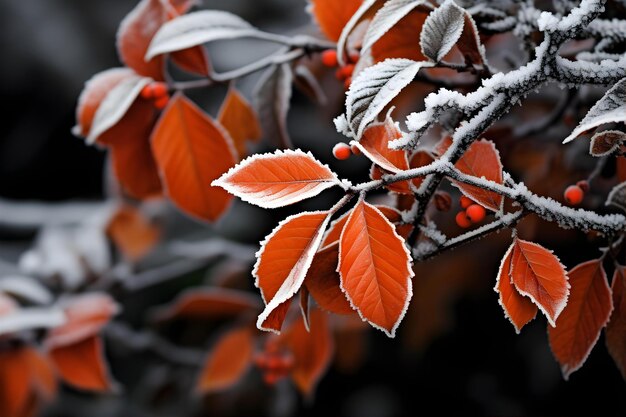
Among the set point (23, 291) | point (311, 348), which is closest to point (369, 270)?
point (311, 348)

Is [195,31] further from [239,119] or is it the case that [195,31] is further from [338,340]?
[338,340]

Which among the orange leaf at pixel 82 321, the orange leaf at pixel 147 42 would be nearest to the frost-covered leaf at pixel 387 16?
the orange leaf at pixel 147 42

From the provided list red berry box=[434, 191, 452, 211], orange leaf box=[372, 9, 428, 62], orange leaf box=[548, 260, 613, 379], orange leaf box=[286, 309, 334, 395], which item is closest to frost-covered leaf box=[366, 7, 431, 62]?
orange leaf box=[372, 9, 428, 62]

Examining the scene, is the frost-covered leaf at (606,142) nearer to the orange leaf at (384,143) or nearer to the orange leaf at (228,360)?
the orange leaf at (384,143)

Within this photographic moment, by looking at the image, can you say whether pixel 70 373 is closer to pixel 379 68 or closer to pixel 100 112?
pixel 100 112

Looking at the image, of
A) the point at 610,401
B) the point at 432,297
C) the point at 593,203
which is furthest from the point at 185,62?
the point at 610,401
